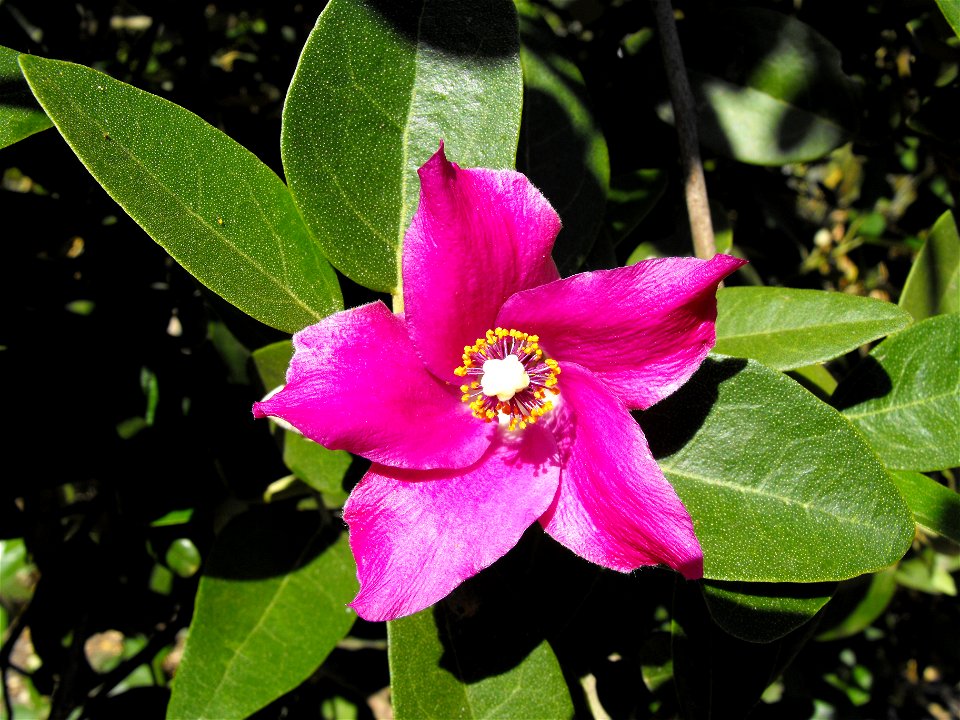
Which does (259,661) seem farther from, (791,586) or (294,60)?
(294,60)

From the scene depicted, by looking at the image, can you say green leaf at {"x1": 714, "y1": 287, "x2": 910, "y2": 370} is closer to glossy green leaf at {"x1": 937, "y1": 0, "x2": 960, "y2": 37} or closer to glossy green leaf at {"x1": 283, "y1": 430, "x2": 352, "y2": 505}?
glossy green leaf at {"x1": 937, "y1": 0, "x2": 960, "y2": 37}

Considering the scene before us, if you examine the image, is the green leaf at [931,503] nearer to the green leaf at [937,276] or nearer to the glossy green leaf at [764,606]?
the glossy green leaf at [764,606]

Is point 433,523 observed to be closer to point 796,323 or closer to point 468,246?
point 468,246

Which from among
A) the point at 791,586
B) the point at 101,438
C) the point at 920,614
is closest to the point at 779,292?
the point at 791,586

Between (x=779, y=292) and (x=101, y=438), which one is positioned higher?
(x=779, y=292)

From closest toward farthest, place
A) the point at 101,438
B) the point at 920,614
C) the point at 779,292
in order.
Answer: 1. the point at 779,292
2. the point at 101,438
3. the point at 920,614

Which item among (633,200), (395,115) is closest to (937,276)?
(633,200)

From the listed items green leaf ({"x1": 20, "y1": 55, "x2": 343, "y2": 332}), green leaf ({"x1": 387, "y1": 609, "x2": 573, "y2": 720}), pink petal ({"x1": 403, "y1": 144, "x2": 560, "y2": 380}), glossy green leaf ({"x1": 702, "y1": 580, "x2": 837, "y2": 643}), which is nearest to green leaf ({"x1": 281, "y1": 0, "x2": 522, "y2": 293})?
green leaf ({"x1": 20, "y1": 55, "x2": 343, "y2": 332})
